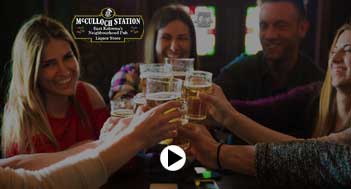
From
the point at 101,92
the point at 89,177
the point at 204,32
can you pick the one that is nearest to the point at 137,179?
the point at 101,92

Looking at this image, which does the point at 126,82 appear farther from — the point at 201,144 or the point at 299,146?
the point at 299,146

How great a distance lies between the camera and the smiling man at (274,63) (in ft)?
4.55

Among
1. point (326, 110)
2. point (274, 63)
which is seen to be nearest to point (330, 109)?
point (326, 110)

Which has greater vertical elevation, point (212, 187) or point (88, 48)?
point (88, 48)

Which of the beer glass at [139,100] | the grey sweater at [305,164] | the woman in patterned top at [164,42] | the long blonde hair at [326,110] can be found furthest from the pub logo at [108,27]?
the long blonde hair at [326,110]

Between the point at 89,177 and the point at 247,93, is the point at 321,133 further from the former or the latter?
the point at 89,177

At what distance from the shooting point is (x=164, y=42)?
Result: 1.40 meters

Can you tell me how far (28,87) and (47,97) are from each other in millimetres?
78

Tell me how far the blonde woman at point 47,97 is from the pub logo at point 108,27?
0.05 m

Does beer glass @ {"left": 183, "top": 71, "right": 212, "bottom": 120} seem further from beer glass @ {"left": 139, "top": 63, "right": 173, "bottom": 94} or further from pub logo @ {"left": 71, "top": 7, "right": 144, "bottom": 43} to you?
pub logo @ {"left": 71, "top": 7, "right": 144, "bottom": 43}

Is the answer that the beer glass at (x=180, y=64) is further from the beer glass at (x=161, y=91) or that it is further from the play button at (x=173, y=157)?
Result: the play button at (x=173, y=157)

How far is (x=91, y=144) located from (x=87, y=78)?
239 mm

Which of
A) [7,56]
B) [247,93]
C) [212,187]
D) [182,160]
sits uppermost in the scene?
[7,56]

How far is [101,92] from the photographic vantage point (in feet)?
4.72
